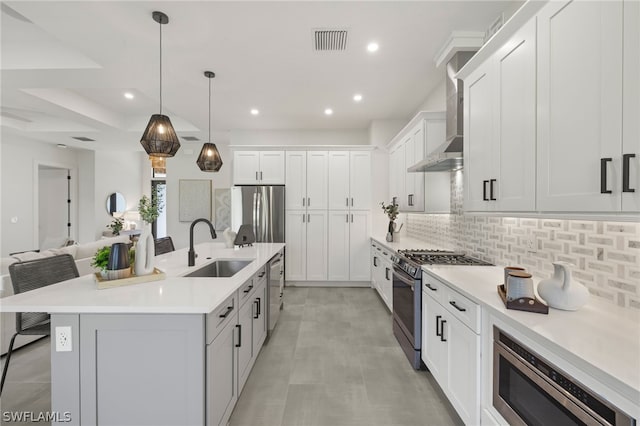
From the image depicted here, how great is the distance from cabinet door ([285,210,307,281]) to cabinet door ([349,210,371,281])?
2.71ft

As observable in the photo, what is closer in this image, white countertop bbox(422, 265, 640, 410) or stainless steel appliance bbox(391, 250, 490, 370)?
white countertop bbox(422, 265, 640, 410)

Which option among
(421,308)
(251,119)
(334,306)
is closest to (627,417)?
(421,308)

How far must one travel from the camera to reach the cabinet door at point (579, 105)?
1056 mm

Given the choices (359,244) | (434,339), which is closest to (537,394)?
(434,339)

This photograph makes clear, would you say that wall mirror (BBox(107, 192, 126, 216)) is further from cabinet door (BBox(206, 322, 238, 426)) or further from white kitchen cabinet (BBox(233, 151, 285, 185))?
cabinet door (BBox(206, 322, 238, 426))

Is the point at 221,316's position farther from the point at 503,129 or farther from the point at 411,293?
the point at 503,129

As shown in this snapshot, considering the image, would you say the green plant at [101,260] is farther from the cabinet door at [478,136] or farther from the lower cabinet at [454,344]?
the cabinet door at [478,136]

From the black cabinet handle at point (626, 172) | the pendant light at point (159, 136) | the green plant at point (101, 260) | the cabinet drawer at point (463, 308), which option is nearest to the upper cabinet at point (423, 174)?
the cabinet drawer at point (463, 308)

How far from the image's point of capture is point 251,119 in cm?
494

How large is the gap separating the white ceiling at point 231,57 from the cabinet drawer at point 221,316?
7.31ft

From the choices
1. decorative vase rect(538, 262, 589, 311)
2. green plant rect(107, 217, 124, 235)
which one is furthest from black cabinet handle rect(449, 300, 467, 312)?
green plant rect(107, 217, 124, 235)

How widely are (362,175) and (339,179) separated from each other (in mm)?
417

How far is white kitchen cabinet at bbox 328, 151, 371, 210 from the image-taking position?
16.3ft

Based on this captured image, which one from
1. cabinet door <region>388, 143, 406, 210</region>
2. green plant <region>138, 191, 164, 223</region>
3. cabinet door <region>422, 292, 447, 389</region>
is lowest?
cabinet door <region>422, 292, 447, 389</region>
